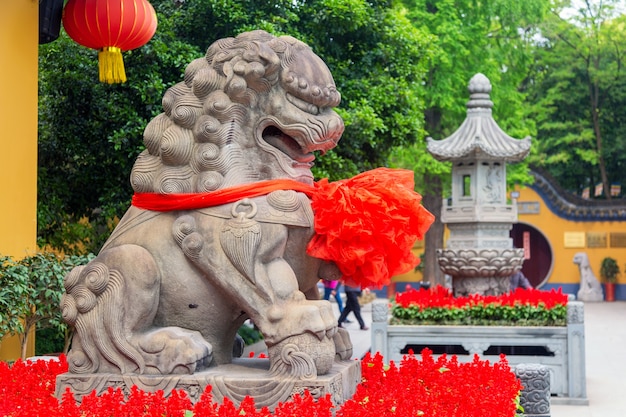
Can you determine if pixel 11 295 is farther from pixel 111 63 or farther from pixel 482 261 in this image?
pixel 482 261

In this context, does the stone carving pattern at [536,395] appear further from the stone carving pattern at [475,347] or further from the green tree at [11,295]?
the stone carving pattern at [475,347]

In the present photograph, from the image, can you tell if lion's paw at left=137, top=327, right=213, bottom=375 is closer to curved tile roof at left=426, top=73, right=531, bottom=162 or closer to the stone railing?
the stone railing

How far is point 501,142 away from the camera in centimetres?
1038

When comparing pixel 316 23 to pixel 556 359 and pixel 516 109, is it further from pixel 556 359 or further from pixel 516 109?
pixel 516 109

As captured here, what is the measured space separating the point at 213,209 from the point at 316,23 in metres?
6.97

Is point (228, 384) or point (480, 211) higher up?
point (480, 211)

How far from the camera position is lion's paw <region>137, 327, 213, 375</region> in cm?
318

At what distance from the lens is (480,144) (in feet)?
33.2

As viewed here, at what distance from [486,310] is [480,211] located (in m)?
1.72

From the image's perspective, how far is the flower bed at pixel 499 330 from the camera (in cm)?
822

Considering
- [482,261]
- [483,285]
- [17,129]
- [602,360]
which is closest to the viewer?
[17,129]

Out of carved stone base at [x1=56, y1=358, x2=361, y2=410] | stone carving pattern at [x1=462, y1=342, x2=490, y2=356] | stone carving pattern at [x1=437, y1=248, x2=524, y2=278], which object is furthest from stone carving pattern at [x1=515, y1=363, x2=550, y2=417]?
stone carving pattern at [x1=437, y1=248, x2=524, y2=278]

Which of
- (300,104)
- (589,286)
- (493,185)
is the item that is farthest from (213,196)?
(589,286)

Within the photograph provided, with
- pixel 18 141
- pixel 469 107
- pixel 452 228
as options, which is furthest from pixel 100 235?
pixel 469 107
